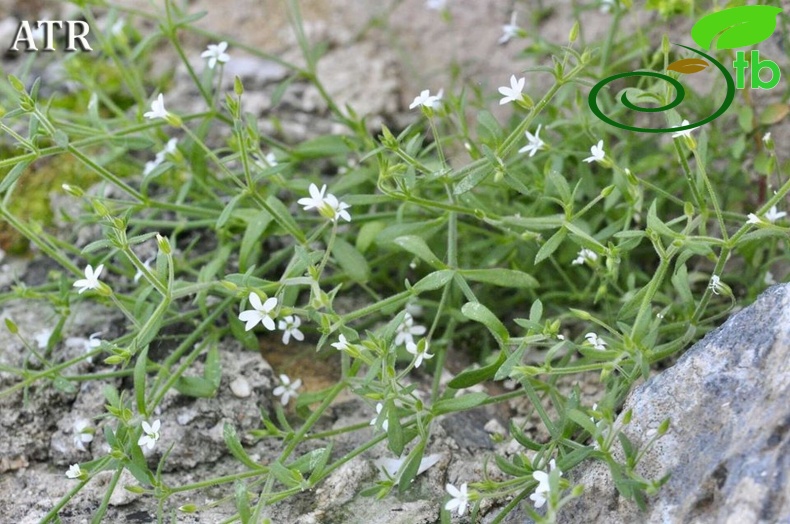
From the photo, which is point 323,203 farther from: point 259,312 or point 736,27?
point 736,27

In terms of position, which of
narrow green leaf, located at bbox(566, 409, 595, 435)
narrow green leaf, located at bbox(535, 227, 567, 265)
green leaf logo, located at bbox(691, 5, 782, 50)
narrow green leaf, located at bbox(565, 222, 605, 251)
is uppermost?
green leaf logo, located at bbox(691, 5, 782, 50)

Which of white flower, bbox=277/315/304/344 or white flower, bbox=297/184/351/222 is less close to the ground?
white flower, bbox=297/184/351/222

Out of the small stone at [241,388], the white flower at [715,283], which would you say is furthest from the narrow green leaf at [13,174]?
the white flower at [715,283]

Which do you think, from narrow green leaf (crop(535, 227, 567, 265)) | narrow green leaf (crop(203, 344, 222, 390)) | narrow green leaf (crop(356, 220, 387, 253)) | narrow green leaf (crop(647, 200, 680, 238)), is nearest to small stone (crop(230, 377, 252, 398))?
narrow green leaf (crop(203, 344, 222, 390))

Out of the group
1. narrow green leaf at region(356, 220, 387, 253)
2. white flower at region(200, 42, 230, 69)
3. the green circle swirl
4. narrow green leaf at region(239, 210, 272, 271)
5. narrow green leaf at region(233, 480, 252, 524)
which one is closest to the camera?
narrow green leaf at region(233, 480, 252, 524)

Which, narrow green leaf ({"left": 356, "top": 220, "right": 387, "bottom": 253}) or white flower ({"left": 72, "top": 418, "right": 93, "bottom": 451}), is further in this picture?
narrow green leaf ({"left": 356, "top": 220, "right": 387, "bottom": 253})

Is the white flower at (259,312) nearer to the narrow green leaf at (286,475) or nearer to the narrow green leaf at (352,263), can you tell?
the narrow green leaf at (286,475)

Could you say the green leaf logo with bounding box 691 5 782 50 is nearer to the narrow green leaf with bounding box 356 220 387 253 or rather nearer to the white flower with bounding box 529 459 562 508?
the narrow green leaf with bounding box 356 220 387 253
